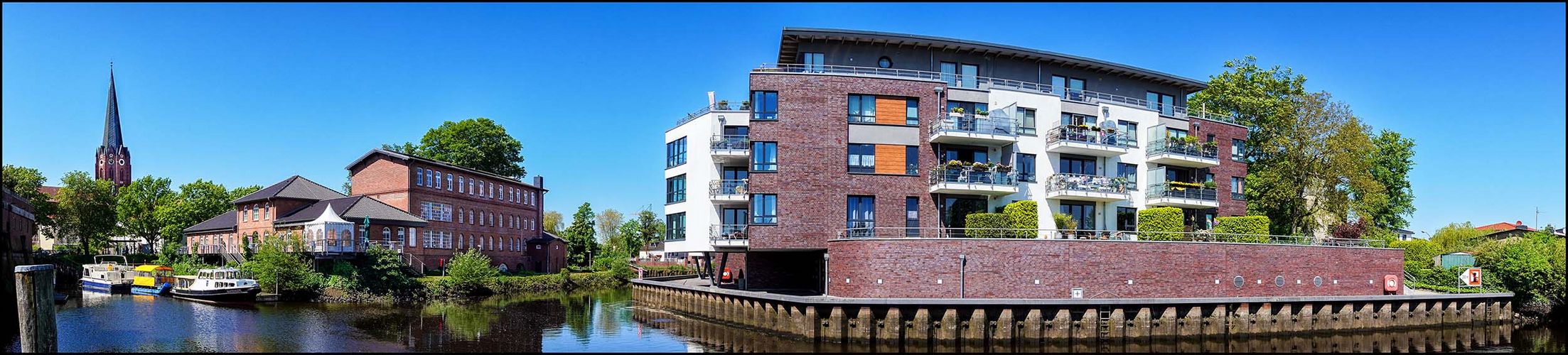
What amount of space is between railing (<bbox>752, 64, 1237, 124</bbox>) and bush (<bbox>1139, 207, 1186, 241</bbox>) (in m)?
6.01

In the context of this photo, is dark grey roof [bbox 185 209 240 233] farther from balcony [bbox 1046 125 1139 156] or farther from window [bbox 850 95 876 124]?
balcony [bbox 1046 125 1139 156]

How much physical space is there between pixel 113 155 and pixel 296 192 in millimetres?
51366

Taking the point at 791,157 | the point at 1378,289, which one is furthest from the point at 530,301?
the point at 1378,289

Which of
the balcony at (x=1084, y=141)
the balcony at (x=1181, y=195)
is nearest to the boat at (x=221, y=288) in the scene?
the balcony at (x=1084, y=141)

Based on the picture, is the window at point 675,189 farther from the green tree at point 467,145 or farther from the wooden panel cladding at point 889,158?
the green tree at point 467,145

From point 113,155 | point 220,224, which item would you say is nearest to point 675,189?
point 220,224

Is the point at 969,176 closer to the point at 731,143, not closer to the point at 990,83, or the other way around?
the point at 990,83

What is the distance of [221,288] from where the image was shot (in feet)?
149

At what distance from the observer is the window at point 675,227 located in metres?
41.2

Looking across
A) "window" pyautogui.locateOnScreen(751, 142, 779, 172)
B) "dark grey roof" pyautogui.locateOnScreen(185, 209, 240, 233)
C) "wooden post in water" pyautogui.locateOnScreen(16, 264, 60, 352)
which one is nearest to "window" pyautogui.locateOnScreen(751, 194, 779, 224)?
"window" pyautogui.locateOnScreen(751, 142, 779, 172)

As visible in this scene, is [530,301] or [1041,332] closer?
[1041,332]

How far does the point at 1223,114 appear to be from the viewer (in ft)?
164

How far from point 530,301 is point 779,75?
22651 mm

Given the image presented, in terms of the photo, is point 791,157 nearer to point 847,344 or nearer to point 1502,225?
point 847,344
